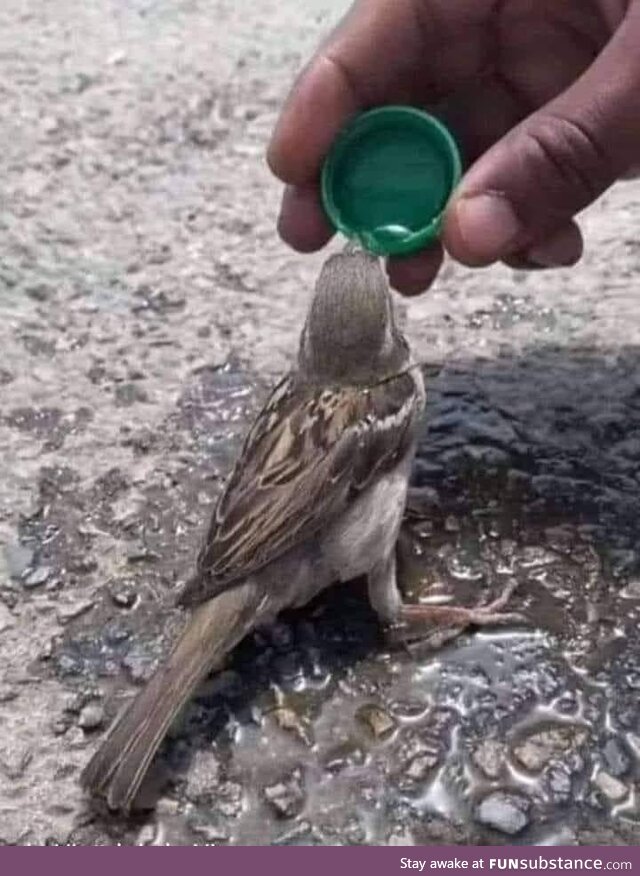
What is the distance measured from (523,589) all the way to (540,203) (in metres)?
0.60

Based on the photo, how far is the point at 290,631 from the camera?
7.20 feet

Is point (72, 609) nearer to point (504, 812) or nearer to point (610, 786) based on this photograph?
point (504, 812)

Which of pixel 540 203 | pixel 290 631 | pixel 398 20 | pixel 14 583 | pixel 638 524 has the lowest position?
pixel 638 524

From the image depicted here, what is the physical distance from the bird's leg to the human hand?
53 centimetres

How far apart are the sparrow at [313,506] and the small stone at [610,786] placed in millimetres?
317

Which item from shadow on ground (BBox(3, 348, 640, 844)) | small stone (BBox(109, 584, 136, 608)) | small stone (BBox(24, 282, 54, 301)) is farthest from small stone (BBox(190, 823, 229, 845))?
small stone (BBox(24, 282, 54, 301))

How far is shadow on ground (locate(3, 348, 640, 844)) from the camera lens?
1.90m

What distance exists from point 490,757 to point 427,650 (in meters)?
0.23

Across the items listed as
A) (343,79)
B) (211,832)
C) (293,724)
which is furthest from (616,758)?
(343,79)

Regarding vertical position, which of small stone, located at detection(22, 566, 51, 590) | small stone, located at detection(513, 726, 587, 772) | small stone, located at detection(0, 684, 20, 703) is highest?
small stone, located at detection(22, 566, 51, 590)

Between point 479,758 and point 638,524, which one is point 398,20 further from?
point 479,758

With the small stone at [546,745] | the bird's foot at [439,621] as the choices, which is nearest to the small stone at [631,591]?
the bird's foot at [439,621]

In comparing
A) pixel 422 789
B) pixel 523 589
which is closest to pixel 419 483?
pixel 523 589

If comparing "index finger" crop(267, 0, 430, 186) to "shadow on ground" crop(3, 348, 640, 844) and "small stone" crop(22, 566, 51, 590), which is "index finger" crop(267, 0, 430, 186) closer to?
"shadow on ground" crop(3, 348, 640, 844)
